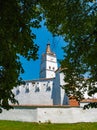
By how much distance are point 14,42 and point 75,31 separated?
13.6 feet

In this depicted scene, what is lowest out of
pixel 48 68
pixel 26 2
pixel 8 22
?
pixel 8 22

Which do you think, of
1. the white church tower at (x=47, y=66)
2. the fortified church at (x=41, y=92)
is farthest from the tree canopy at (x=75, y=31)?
the white church tower at (x=47, y=66)

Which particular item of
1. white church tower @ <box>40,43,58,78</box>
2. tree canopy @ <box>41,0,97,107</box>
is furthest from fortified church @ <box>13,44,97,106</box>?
tree canopy @ <box>41,0,97,107</box>

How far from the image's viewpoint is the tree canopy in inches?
480

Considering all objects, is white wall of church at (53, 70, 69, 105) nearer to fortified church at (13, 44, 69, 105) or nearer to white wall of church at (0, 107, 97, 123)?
fortified church at (13, 44, 69, 105)

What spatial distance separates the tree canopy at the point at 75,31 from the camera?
12.2 metres

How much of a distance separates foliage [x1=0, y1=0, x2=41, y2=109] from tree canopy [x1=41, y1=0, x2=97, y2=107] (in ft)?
3.61

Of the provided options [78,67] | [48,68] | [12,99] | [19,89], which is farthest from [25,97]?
[12,99]

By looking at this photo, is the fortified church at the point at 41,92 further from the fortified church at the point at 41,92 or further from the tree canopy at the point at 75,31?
the tree canopy at the point at 75,31

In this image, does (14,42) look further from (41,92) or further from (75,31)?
(41,92)

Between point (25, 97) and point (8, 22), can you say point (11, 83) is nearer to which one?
point (8, 22)

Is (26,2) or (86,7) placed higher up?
(86,7)

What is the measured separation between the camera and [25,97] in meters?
68.1

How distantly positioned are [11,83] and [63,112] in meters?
25.3
